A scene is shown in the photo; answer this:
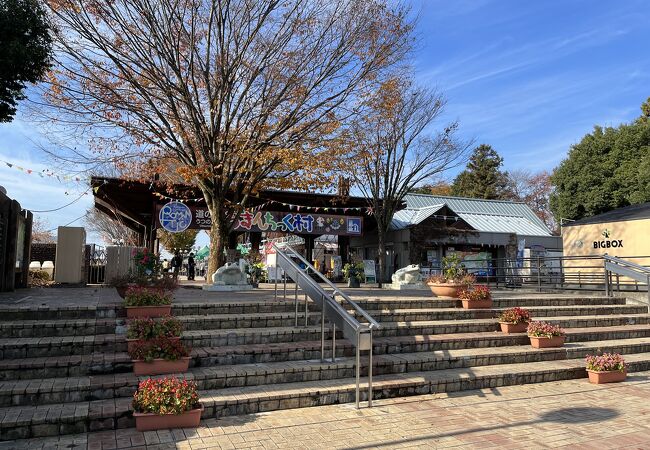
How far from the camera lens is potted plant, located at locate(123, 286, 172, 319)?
706 cm

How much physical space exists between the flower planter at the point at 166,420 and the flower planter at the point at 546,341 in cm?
569

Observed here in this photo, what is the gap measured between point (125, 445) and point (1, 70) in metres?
6.26

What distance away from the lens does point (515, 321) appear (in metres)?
8.35

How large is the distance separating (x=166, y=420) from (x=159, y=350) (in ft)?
3.84

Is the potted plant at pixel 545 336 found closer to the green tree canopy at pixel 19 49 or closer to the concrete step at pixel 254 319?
the concrete step at pixel 254 319

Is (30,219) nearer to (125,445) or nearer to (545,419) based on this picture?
(125,445)

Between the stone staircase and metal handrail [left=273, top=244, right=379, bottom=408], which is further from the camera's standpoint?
metal handrail [left=273, top=244, right=379, bottom=408]

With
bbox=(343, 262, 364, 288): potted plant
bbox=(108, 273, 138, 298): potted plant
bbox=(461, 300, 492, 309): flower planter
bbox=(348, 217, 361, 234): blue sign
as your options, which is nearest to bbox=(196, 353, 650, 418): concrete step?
bbox=(461, 300, 492, 309): flower planter

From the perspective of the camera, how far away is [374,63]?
37.4ft

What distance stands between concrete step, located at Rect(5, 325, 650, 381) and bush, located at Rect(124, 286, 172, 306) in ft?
3.56

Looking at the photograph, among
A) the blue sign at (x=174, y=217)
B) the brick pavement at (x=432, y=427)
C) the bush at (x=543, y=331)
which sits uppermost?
the blue sign at (x=174, y=217)

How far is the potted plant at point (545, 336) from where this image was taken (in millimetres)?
7965

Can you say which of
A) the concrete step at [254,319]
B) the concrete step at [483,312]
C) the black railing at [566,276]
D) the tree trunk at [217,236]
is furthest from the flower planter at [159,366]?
the black railing at [566,276]

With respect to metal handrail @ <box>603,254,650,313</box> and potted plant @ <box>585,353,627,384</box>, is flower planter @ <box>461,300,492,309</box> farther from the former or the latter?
metal handrail @ <box>603,254,650,313</box>
